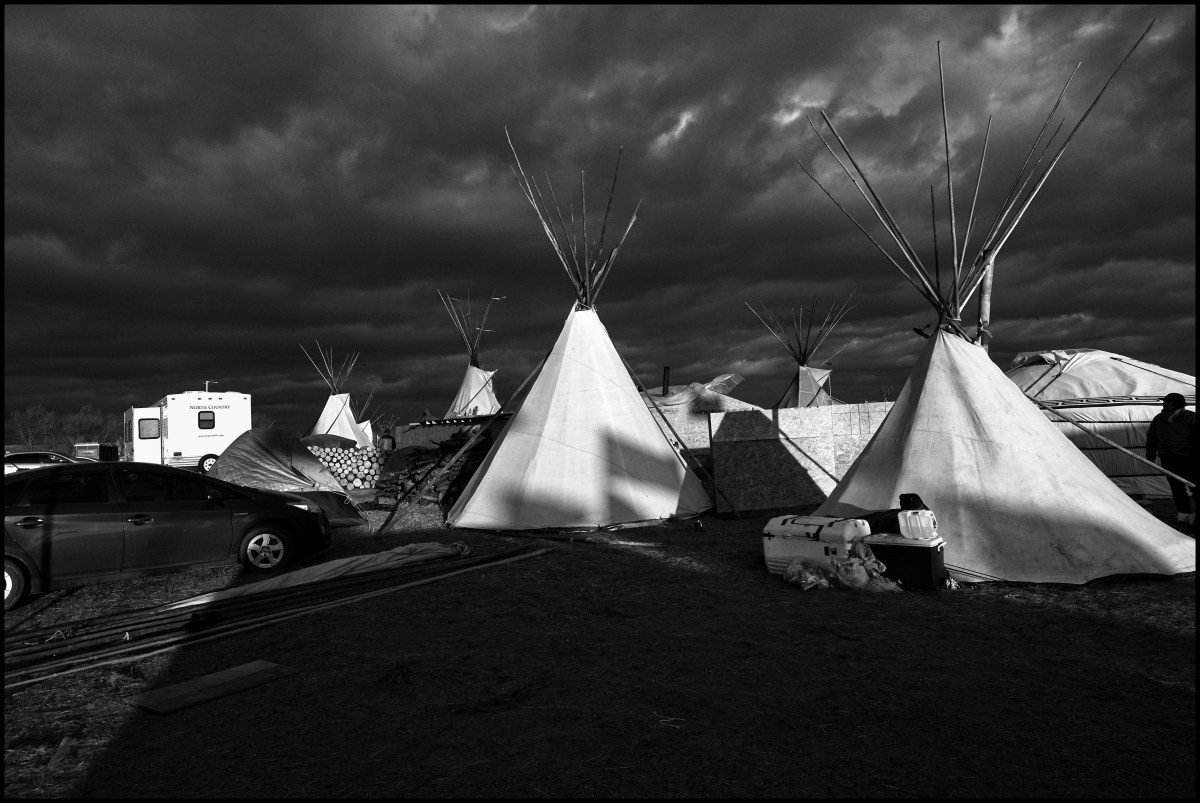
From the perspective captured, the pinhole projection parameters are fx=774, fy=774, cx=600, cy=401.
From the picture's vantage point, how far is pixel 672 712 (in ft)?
12.5

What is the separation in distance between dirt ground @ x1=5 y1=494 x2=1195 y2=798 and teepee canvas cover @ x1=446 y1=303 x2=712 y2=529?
3.60 m

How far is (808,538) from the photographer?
683 centimetres

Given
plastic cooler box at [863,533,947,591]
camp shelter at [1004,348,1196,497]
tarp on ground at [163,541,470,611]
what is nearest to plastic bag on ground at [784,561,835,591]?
plastic cooler box at [863,533,947,591]

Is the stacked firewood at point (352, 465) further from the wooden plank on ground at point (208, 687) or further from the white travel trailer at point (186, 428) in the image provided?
the wooden plank on ground at point (208, 687)

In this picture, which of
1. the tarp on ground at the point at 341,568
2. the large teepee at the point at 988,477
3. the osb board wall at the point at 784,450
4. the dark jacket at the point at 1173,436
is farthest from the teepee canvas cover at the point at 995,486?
the tarp on ground at the point at 341,568

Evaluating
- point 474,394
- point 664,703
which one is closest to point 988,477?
point 664,703

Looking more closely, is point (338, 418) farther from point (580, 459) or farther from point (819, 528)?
point (819, 528)

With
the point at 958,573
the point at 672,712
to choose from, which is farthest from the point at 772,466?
the point at 672,712

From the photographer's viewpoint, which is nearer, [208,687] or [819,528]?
[208,687]

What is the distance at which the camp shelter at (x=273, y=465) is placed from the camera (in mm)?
15672

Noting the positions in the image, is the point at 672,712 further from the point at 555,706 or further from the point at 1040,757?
the point at 1040,757

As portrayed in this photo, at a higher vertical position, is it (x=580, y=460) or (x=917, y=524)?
(x=580, y=460)

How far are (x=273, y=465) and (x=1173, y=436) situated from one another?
15094 mm

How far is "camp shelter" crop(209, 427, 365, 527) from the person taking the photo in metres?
15.7
